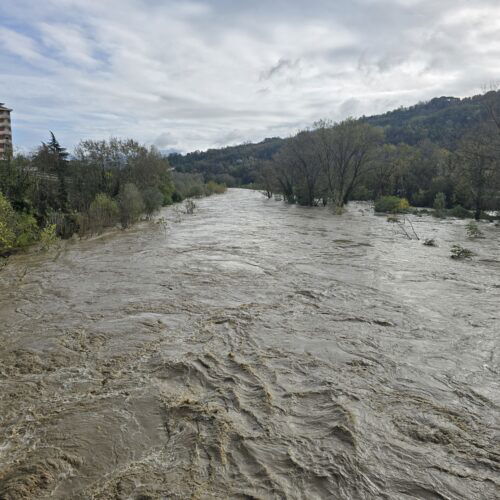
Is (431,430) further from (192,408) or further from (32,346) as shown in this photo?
(32,346)

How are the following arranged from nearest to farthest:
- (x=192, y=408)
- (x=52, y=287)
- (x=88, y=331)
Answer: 1. (x=192, y=408)
2. (x=88, y=331)
3. (x=52, y=287)

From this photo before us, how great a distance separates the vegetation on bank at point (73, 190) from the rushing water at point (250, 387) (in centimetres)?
595

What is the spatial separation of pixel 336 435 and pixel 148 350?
3858 millimetres

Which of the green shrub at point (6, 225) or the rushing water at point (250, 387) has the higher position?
the green shrub at point (6, 225)

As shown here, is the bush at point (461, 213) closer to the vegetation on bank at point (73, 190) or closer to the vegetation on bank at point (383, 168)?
the vegetation on bank at point (383, 168)

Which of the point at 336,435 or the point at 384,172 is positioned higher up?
the point at 384,172

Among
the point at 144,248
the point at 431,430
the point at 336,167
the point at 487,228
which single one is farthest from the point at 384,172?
the point at 431,430

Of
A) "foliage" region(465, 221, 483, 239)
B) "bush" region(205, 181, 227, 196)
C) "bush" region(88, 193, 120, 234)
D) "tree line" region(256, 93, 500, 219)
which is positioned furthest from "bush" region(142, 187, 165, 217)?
"bush" region(205, 181, 227, 196)

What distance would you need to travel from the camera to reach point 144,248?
62.8 ft

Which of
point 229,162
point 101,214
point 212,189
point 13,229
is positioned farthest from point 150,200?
point 229,162

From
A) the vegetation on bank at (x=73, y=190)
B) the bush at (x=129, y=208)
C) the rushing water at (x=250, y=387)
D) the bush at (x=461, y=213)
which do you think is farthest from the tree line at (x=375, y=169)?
the rushing water at (x=250, y=387)

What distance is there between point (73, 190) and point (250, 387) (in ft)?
94.2

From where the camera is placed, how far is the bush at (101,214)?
941 inches

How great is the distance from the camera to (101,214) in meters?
25.0
